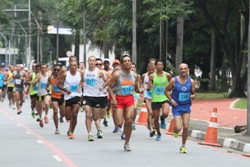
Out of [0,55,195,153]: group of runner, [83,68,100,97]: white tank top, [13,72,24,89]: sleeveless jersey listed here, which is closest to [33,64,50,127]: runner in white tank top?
[0,55,195,153]: group of runner

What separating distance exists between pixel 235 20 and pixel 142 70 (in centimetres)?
892

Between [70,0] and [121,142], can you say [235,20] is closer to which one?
[70,0]

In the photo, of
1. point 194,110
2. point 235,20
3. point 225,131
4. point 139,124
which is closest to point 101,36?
point 235,20

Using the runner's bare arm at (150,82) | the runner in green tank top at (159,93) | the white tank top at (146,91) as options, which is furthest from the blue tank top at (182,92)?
the white tank top at (146,91)

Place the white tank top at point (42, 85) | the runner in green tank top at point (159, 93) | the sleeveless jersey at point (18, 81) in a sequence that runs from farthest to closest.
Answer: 1. the sleeveless jersey at point (18, 81)
2. the white tank top at point (42, 85)
3. the runner in green tank top at point (159, 93)

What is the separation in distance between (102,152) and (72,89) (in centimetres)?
368

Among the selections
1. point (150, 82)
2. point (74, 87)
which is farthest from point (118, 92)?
point (150, 82)

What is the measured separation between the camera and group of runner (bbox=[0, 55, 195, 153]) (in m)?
15.1

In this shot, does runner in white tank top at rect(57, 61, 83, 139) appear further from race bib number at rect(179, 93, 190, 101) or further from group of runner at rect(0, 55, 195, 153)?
race bib number at rect(179, 93, 190, 101)

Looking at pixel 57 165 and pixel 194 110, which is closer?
pixel 57 165

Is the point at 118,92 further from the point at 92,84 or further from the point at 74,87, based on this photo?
the point at 74,87

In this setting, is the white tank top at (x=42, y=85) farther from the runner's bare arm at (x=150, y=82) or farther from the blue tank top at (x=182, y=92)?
the blue tank top at (x=182, y=92)

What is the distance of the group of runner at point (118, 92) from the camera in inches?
596

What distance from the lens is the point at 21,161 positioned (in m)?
13.4
